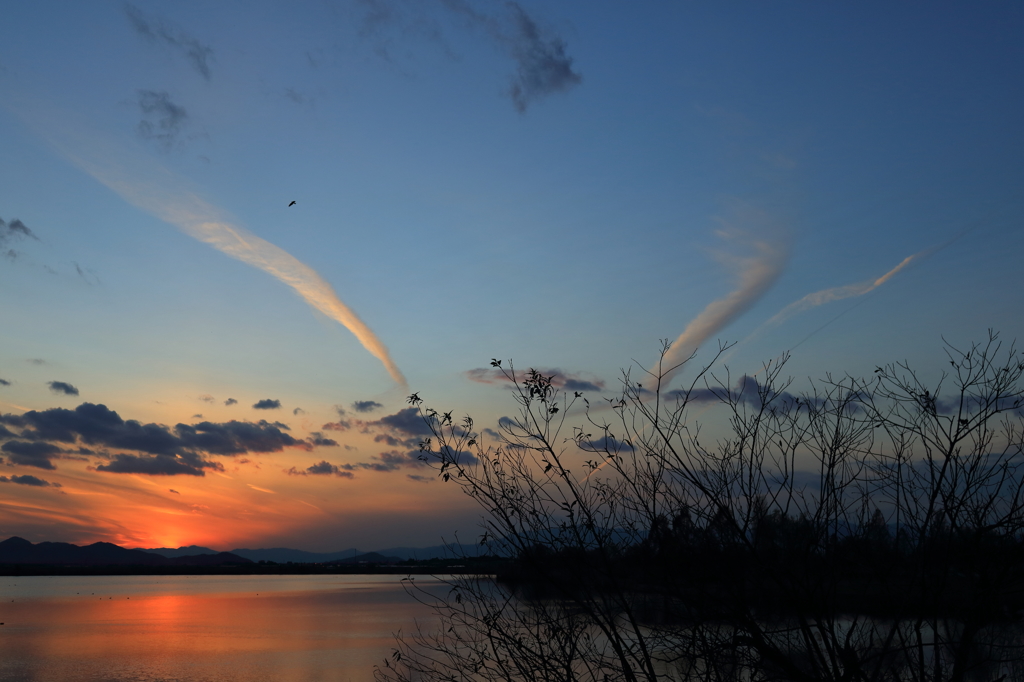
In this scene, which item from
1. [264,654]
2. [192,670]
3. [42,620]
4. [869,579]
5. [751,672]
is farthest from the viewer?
[42,620]

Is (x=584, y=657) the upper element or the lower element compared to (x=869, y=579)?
lower

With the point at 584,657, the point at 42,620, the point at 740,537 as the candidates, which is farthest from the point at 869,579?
the point at 42,620

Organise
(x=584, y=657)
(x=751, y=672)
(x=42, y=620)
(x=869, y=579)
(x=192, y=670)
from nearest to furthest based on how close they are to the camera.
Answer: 1. (x=751, y=672)
2. (x=869, y=579)
3. (x=584, y=657)
4. (x=192, y=670)
5. (x=42, y=620)

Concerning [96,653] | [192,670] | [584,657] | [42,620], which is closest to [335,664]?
[192,670]

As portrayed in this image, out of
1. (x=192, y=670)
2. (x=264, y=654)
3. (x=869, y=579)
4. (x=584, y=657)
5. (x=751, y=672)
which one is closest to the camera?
(x=751, y=672)

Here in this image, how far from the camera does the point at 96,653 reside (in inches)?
1619

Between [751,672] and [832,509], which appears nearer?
[751,672]

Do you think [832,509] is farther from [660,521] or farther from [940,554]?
[660,521]

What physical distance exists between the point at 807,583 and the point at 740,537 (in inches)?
25.5

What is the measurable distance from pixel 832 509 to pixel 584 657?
2.70m

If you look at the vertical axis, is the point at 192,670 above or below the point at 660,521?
below

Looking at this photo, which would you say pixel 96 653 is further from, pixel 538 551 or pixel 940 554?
pixel 940 554

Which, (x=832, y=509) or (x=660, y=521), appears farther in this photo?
(x=660, y=521)

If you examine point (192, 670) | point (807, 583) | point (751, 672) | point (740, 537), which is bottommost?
point (192, 670)
